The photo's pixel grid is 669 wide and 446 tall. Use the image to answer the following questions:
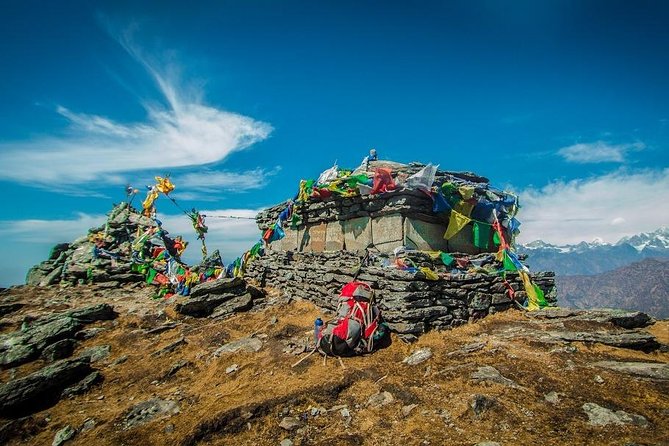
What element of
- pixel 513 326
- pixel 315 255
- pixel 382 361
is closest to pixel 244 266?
pixel 315 255

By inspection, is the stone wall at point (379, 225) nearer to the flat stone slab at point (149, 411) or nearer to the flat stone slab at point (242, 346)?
the flat stone slab at point (242, 346)

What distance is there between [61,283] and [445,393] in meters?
25.2

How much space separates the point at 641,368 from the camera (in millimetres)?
5668

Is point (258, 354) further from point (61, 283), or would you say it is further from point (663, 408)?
point (61, 283)

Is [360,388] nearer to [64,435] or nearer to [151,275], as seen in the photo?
[64,435]

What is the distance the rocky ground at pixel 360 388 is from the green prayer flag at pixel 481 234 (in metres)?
Result: 3.50

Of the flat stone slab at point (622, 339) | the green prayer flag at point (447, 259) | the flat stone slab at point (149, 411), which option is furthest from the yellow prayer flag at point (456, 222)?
the flat stone slab at point (149, 411)

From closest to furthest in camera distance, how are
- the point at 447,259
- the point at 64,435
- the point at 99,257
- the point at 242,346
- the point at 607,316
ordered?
the point at 64,435, the point at 607,316, the point at 242,346, the point at 447,259, the point at 99,257

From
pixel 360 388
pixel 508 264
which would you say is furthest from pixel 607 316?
pixel 360 388

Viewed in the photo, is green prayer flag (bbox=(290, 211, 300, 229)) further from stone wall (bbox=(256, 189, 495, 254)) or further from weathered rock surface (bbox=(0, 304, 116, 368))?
weathered rock surface (bbox=(0, 304, 116, 368))

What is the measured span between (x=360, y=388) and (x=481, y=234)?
834cm

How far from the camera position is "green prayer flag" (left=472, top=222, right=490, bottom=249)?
12250mm

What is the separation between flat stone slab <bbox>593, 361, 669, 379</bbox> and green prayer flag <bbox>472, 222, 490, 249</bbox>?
6509 millimetres

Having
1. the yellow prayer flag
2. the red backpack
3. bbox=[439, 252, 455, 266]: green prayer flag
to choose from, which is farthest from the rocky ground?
the yellow prayer flag
